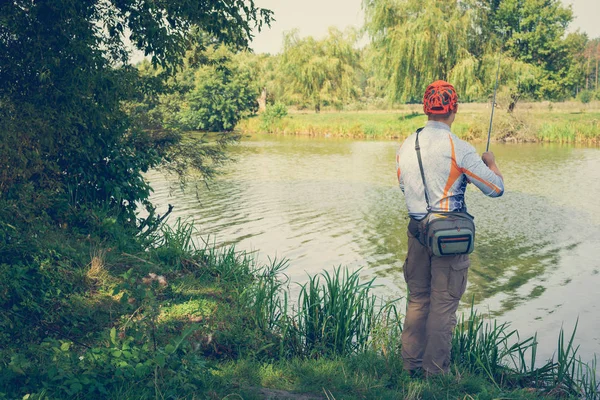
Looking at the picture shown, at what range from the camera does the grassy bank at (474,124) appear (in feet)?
103

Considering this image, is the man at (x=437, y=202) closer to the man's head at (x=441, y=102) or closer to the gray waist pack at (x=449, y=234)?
the man's head at (x=441, y=102)

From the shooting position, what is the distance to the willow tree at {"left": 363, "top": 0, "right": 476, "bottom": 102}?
108ft

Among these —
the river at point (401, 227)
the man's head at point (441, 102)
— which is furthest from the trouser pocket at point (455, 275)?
the river at point (401, 227)

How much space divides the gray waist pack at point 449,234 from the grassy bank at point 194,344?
0.89 metres

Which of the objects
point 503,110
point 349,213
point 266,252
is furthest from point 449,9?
point 266,252

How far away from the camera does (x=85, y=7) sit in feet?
21.4

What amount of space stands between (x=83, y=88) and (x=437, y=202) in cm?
382

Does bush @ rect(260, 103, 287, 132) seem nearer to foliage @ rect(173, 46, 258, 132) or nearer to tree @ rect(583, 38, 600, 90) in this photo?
foliage @ rect(173, 46, 258, 132)

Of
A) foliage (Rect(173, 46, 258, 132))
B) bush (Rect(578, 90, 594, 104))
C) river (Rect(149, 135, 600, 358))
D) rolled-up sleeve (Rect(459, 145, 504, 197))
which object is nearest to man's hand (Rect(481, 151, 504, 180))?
rolled-up sleeve (Rect(459, 145, 504, 197))

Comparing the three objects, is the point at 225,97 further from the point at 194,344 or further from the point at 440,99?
the point at 440,99

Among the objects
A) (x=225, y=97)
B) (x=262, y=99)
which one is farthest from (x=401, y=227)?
(x=262, y=99)

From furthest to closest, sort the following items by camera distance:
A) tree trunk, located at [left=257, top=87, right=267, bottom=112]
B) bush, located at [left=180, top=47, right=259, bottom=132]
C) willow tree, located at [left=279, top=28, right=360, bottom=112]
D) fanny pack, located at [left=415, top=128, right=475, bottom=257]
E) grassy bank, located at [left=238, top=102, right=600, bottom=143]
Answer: tree trunk, located at [left=257, top=87, right=267, bottom=112] → willow tree, located at [left=279, top=28, right=360, bottom=112] → bush, located at [left=180, top=47, right=259, bottom=132] → grassy bank, located at [left=238, top=102, right=600, bottom=143] → fanny pack, located at [left=415, top=128, right=475, bottom=257]

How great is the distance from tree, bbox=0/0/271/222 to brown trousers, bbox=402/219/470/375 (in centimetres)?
363

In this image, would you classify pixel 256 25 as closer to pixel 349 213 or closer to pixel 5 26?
pixel 5 26
